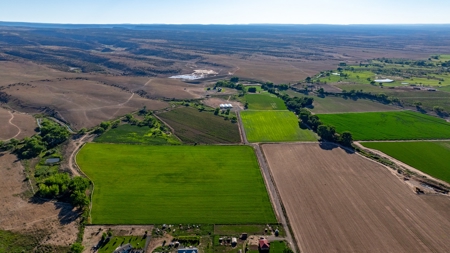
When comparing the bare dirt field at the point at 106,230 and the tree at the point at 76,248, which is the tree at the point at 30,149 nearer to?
the bare dirt field at the point at 106,230

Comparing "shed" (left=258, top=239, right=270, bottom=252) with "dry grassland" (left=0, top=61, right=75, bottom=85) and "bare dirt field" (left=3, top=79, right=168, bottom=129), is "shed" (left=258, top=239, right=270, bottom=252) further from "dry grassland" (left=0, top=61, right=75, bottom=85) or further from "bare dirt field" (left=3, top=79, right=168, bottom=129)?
"dry grassland" (left=0, top=61, right=75, bottom=85)

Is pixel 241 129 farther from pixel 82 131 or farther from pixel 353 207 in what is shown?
pixel 82 131

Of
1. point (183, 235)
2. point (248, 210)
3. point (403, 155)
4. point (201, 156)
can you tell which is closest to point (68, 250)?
point (183, 235)

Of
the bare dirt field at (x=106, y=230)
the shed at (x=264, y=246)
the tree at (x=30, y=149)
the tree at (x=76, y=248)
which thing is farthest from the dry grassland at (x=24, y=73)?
the shed at (x=264, y=246)

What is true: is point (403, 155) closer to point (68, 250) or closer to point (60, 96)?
point (68, 250)

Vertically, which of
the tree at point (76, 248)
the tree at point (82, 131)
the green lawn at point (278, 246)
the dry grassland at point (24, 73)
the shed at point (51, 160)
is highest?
the dry grassland at point (24, 73)

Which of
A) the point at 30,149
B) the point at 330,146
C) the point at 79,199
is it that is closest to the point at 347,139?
the point at 330,146
